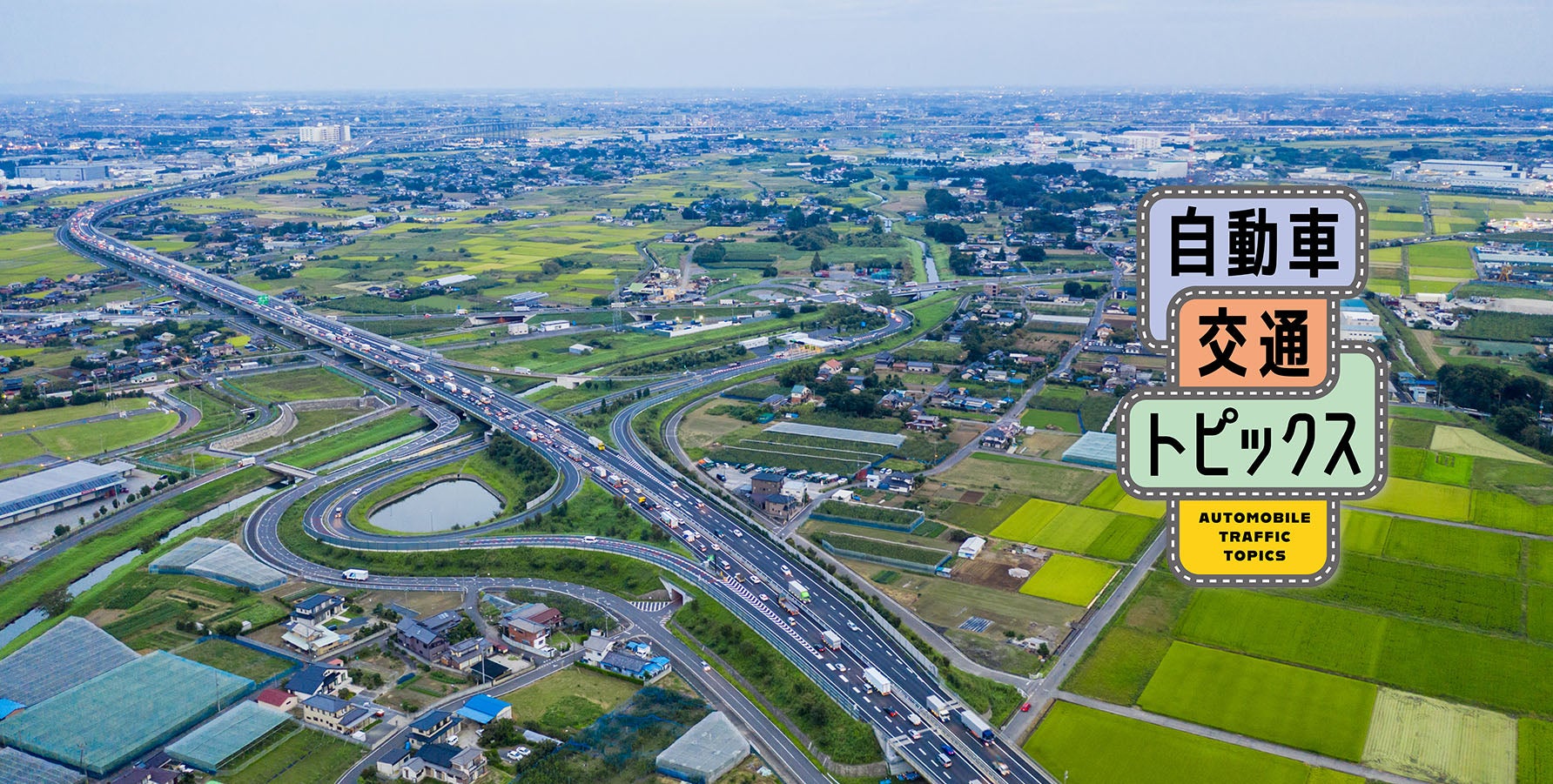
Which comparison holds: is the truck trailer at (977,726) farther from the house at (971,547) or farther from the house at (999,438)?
the house at (999,438)

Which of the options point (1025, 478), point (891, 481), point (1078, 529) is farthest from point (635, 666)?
point (1025, 478)

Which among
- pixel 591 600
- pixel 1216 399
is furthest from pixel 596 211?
pixel 1216 399

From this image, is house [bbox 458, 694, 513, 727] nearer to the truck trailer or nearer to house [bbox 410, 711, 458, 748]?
house [bbox 410, 711, 458, 748]

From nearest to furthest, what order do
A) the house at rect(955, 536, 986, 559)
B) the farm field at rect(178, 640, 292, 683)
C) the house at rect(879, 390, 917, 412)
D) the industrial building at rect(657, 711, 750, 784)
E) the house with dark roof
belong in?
the industrial building at rect(657, 711, 750, 784) → the farm field at rect(178, 640, 292, 683) → the house with dark roof → the house at rect(955, 536, 986, 559) → the house at rect(879, 390, 917, 412)

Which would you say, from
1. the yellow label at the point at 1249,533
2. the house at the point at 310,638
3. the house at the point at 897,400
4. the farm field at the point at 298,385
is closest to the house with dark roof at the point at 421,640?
the house at the point at 310,638

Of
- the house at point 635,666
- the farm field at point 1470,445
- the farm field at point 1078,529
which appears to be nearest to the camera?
the house at point 635,666

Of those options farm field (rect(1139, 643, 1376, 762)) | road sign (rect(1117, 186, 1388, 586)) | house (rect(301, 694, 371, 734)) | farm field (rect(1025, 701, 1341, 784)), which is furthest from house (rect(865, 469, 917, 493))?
road sign (rect(1117, 186, 1388, 586))

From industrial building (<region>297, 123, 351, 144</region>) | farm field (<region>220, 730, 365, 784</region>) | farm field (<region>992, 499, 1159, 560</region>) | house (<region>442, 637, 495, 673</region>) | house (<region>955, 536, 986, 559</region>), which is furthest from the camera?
industrial building (<region>297, 123, 351, 144</region>)

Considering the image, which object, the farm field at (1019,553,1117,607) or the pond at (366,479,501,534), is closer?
the farm field at (1019,553,1117,607)
